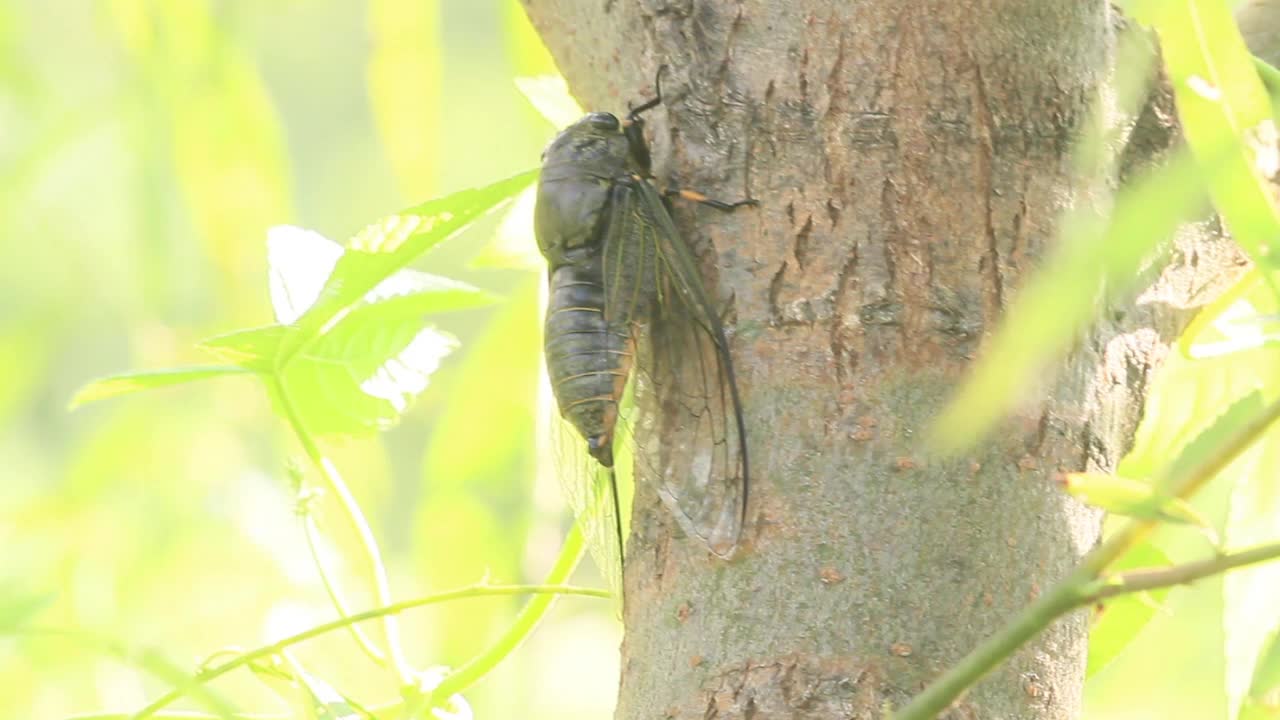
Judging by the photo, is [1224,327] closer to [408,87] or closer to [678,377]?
[678,377]

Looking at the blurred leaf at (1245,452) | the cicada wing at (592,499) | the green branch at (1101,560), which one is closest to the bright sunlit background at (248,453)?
the blurred leaf at (1245,452)

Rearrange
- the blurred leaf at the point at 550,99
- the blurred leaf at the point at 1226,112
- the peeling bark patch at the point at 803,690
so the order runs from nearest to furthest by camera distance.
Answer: the blurred leaf at the point at 1226,112
the peeling bark patch at the point at 803,690
the blurred leaf at the point at 550,99

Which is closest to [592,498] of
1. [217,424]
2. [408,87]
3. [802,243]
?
[802,243]

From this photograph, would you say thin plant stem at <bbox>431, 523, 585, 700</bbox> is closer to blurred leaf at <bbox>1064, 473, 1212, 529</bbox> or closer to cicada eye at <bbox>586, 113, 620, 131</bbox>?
cicada eye at <bbox>586, 113, 620, 131</bbox>

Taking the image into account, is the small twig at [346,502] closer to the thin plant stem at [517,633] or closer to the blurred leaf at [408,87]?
the thin plant stem at [517,633]

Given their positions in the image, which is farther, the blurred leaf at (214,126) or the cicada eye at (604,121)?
the blurred leaf at (214,126)

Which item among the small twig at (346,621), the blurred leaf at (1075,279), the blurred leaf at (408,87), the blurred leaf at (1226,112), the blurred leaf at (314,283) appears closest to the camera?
the blurred leaf at (1075,279)

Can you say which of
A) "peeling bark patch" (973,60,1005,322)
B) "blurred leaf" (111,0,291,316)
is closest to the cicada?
"peeling bark patch" (973,60,1005,322)

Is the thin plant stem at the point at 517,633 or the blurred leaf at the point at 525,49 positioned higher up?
the blurred leaf at the point at 525,49

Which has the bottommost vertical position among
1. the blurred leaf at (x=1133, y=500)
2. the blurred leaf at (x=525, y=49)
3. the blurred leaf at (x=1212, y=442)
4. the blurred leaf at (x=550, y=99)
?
the blurred leaf at (x=1133, y=500)
